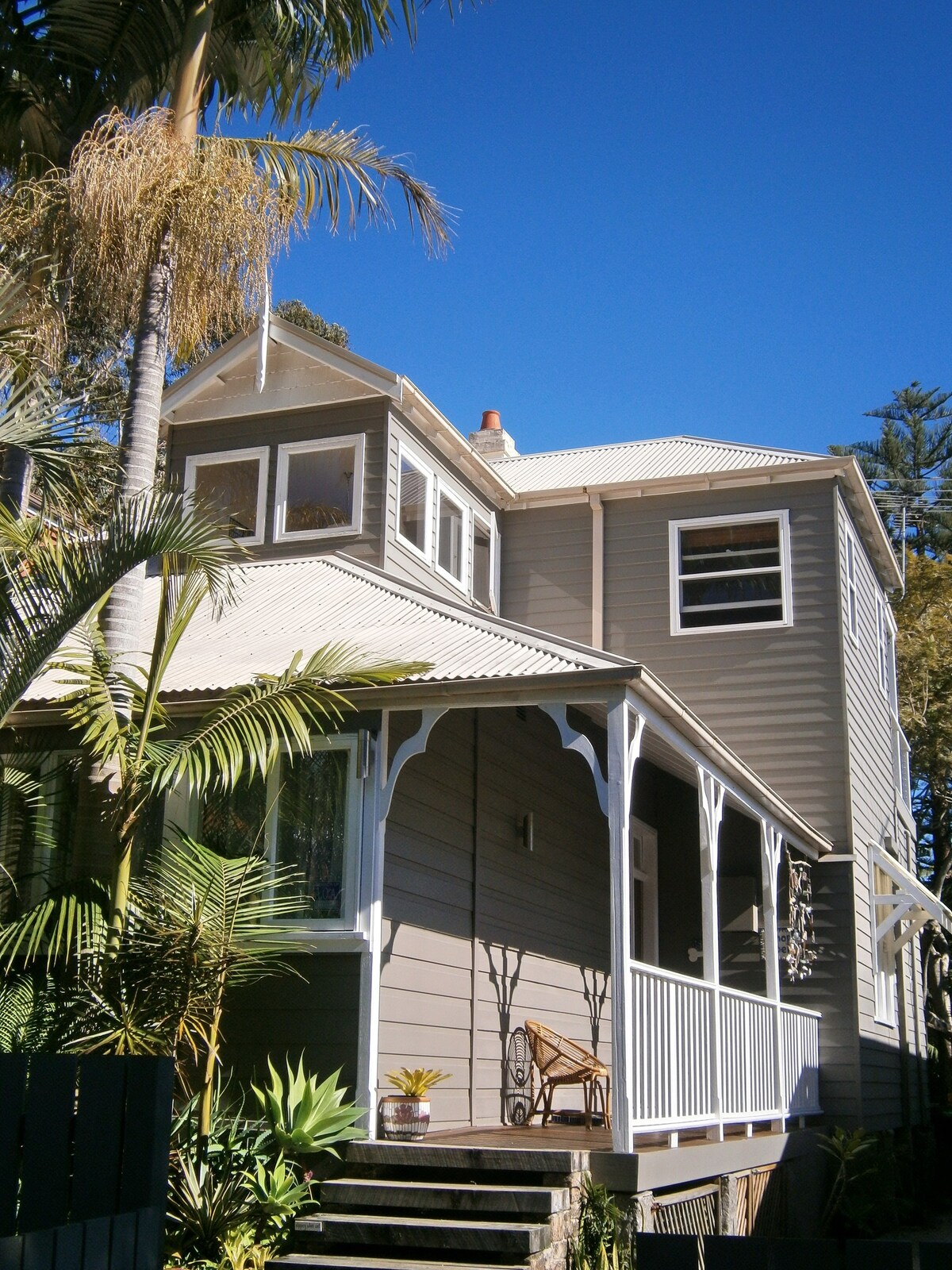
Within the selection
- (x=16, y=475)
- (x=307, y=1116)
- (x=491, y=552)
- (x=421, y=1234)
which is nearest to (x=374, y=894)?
(x=307, y=1116)

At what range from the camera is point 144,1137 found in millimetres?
4414

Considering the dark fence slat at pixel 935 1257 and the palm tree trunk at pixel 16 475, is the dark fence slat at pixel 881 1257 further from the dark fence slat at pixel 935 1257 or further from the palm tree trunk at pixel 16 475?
the palm tree trunk at pixel 16 475

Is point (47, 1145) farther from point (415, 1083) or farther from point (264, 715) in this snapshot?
point (415, 1083)

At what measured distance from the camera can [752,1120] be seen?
10.4 meters

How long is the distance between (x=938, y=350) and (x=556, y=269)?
24891 millimetres

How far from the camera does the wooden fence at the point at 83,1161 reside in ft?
12.9

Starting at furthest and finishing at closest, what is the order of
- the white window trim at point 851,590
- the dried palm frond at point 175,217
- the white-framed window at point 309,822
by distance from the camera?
1. the white window trim at point 851,590
2. the dried palm frond at point 175,217
3. the white-framed window at point 309,822

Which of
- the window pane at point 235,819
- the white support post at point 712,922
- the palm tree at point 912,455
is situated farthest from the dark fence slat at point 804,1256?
the palm tree at point 912,455

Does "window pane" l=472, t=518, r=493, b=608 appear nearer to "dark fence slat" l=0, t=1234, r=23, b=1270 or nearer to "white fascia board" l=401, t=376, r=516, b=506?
"white fascia board" l=401, t=376, r=516, b=506

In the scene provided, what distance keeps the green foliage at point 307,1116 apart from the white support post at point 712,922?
108 inches

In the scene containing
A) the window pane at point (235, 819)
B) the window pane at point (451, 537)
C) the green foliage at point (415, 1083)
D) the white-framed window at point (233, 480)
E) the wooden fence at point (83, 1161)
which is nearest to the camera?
the wooden fence at point (83, 1161)

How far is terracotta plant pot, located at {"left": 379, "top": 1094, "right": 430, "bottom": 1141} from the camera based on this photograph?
8156 mm

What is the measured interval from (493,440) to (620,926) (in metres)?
12.3

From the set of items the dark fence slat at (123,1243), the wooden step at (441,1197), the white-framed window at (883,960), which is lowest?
the wooden step at (441,1197)
